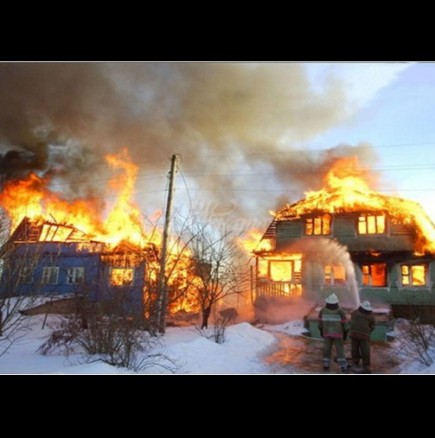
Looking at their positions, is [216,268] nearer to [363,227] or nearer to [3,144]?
[363,227]

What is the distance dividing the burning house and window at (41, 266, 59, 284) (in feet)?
10.4

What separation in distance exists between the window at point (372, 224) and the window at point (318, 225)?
0.47 metres

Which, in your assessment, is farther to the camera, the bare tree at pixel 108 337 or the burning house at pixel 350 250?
the burning house at pixel 350 250

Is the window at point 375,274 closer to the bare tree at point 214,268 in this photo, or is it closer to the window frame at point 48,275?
the bare tree at point 214,268

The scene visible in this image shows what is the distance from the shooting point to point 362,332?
4844mm

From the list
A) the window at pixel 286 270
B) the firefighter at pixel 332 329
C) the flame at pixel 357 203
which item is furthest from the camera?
the window at pixel 286 270

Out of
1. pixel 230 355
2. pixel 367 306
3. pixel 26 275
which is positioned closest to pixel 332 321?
pixel 367 306

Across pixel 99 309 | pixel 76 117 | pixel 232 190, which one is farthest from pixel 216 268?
pixel 76 117

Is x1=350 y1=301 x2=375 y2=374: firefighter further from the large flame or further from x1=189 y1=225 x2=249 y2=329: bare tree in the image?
the large flame

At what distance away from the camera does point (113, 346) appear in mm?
4895

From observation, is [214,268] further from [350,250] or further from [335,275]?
[350,250]

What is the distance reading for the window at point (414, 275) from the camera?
499 cm

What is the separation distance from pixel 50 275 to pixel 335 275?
171 inches

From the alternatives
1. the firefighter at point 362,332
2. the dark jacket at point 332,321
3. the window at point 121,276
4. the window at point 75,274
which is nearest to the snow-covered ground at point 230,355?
the firefighter at point 362,332
